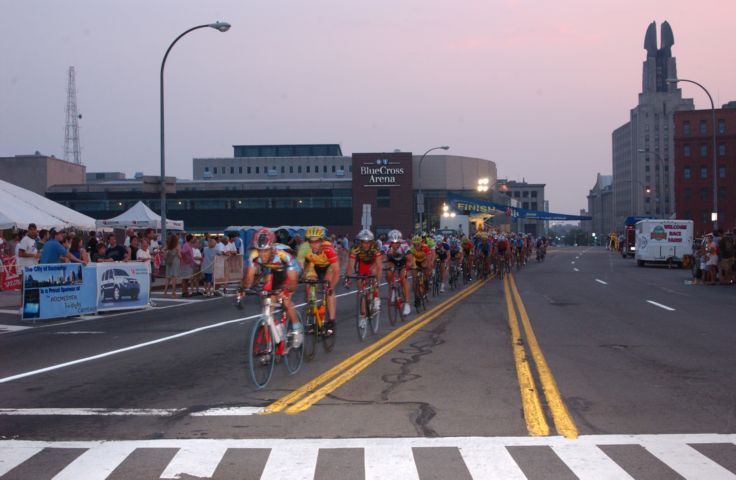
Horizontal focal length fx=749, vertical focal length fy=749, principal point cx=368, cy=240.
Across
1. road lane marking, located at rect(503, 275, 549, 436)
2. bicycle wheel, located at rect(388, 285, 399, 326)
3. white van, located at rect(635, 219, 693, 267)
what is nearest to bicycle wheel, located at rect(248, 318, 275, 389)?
road lane marking, located at rect(503, 275, 549, 436)

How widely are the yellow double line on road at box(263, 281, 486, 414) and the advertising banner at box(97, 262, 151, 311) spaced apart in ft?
26.7

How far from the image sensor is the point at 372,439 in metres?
6.25

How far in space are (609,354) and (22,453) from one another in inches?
310

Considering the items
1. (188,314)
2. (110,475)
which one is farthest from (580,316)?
(110,475)

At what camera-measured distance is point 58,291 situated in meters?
17.1

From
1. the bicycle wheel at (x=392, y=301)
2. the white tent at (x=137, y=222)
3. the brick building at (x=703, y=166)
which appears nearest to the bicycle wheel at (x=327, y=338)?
the bicycle wheel at (x=392, y=301)

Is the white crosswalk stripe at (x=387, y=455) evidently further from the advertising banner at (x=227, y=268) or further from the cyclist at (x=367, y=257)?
the advertising banner at (x=227, y=268)

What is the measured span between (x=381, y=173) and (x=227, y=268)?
69333 mm

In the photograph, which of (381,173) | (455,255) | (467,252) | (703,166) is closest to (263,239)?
(455,255)

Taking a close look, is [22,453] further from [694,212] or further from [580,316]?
[694,212]

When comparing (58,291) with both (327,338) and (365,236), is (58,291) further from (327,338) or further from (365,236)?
(327,338)

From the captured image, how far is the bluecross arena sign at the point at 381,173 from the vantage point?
3681 inches

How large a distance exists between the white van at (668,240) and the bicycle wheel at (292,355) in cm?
3748

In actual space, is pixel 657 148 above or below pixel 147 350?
above
